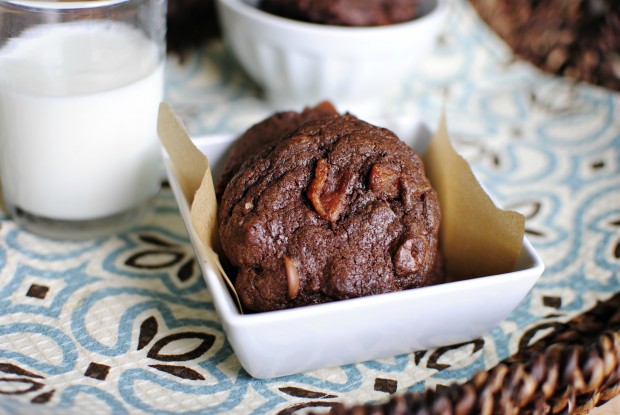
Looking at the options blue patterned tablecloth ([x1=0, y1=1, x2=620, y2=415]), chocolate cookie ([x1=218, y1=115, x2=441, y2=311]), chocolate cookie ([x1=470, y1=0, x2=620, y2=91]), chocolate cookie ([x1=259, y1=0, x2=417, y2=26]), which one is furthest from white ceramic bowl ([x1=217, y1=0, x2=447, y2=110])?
chocolate cookie ([x1=218, y1=115, x2=441, y2=311])

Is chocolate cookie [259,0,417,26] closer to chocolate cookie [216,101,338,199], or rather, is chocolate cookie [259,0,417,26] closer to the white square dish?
chocolate cookie [216,101,338,199]

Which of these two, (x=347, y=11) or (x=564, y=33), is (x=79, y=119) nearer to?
(x=347, y=11)

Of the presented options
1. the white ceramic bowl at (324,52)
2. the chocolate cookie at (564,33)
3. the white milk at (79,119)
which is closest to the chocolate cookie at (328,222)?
the white milk at (79,119)

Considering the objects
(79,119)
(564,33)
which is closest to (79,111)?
(79,119)

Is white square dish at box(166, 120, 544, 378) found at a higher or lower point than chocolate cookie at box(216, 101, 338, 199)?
lower

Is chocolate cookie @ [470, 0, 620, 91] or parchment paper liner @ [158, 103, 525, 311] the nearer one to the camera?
parchment paper liner @ [158, 103, 525, 311]

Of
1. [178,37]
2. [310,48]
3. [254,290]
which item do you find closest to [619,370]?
[254,290]
